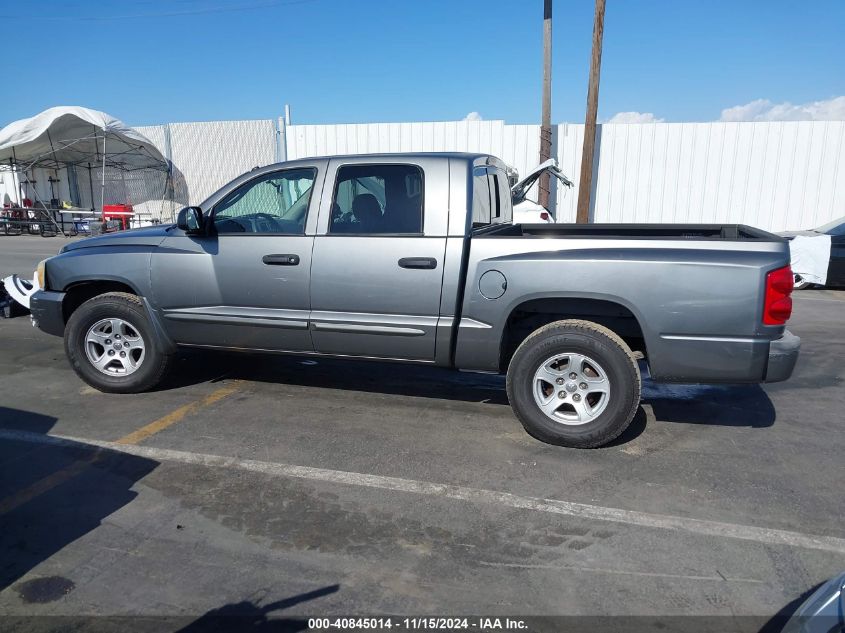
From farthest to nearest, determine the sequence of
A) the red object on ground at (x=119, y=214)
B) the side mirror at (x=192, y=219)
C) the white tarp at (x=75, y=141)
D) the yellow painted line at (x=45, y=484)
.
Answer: the red object on ground at (x=119, y=214), the white tarp at (x=75, y=141), the side mirror at (x=192, y=219), the yellow painted line at (x=45, y=484)

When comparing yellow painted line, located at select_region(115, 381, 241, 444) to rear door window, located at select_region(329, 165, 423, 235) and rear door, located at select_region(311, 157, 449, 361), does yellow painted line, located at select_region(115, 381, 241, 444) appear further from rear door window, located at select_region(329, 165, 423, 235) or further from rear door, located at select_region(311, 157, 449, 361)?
rear door window, located at select_region(329, 165, 423, 235)

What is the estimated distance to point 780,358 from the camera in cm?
383

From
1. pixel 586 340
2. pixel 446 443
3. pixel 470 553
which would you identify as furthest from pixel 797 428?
pixel 470 553

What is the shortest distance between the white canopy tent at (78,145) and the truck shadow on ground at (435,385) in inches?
641

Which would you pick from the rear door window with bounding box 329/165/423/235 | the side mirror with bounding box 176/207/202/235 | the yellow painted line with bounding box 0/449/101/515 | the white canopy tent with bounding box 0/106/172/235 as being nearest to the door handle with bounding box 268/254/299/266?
the rear door window with bounding box 329/165/423/235

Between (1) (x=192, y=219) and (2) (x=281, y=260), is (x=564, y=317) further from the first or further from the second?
(1) (x=192, y=219)

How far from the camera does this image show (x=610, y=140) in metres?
15.8

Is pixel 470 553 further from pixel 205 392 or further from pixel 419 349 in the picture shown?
pixel 205 392

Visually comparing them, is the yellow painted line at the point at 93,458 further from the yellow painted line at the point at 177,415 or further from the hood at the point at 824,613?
the hood at the point at 824,613

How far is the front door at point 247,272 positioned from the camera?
4.68 metres

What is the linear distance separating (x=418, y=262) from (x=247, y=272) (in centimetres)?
136

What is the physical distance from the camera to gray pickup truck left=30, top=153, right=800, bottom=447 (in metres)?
3.88

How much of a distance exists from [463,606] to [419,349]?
6.96 ft

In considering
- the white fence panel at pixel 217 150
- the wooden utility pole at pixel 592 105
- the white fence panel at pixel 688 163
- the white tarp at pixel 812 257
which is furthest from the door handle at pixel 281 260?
the white fence panel at pixel 217 150
